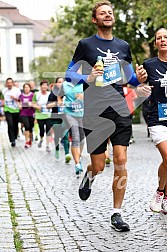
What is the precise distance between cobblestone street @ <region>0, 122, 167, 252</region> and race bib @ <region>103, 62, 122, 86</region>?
53.7 inches

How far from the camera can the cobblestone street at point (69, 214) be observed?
5184 millimetres

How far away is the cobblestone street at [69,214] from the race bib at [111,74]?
136 centimetres

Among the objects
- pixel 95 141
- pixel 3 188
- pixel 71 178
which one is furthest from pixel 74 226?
pixel 71 178

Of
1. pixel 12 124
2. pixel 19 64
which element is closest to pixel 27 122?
pixel 12 124

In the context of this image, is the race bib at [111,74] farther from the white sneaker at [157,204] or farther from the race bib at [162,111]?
the white sneaker at [157,204]

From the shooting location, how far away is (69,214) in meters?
6.52

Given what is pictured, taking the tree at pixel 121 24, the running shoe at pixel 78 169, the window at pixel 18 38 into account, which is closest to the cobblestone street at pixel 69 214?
the running shoe at pixel 78 169

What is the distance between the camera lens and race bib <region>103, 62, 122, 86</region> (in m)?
5.84

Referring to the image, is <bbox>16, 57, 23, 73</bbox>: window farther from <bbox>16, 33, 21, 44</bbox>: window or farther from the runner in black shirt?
the runner in black shirt

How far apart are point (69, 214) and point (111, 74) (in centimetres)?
161

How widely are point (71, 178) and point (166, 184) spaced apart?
330cm

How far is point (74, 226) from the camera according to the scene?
19.3 ft

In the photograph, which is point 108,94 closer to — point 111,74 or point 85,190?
point 111,74

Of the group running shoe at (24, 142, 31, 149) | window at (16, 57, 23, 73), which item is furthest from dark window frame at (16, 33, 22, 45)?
running shoe at (24, 142, 31, 149)
